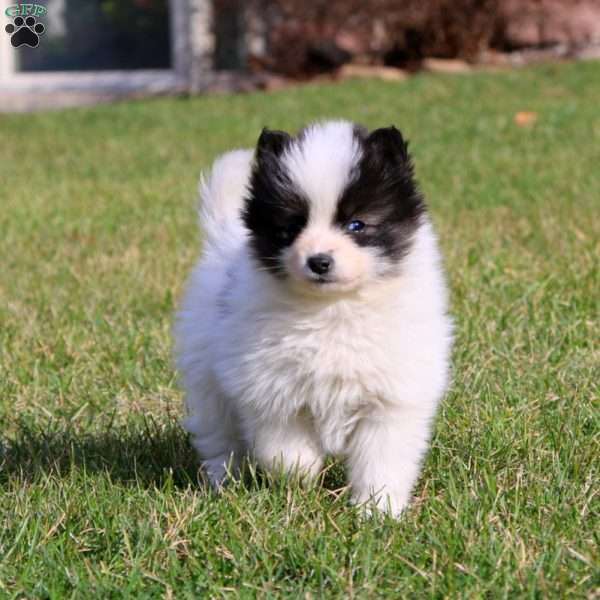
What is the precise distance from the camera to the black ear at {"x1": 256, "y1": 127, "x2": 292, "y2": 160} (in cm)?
319

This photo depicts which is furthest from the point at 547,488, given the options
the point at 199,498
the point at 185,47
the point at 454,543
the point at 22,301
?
the point at 185,47

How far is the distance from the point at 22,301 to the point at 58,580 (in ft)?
10.2

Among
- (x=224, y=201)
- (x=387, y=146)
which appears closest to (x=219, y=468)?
(x=224, y=201)

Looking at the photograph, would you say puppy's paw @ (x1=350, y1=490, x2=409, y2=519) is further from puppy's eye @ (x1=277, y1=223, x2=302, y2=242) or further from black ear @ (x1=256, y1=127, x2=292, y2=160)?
black ear @ (x1=256, y1=127, x2=292, y2=160)

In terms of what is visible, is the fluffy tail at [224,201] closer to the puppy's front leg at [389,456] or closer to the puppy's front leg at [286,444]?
the puppy's front leg at [286,444]

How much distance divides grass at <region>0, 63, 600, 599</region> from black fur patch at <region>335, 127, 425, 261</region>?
2.42 feet

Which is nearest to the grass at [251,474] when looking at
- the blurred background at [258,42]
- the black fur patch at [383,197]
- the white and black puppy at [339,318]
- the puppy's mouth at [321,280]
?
the white and black puppy at [339,318]

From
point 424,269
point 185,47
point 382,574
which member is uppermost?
point 424,269

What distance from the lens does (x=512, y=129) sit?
11242mm

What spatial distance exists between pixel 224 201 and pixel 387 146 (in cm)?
79

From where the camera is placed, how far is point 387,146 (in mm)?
3191

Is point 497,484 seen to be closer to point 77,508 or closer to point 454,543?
point 454,543

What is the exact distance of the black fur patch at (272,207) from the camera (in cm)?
309

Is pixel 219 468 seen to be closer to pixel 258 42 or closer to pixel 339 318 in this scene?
pixel 339 318
